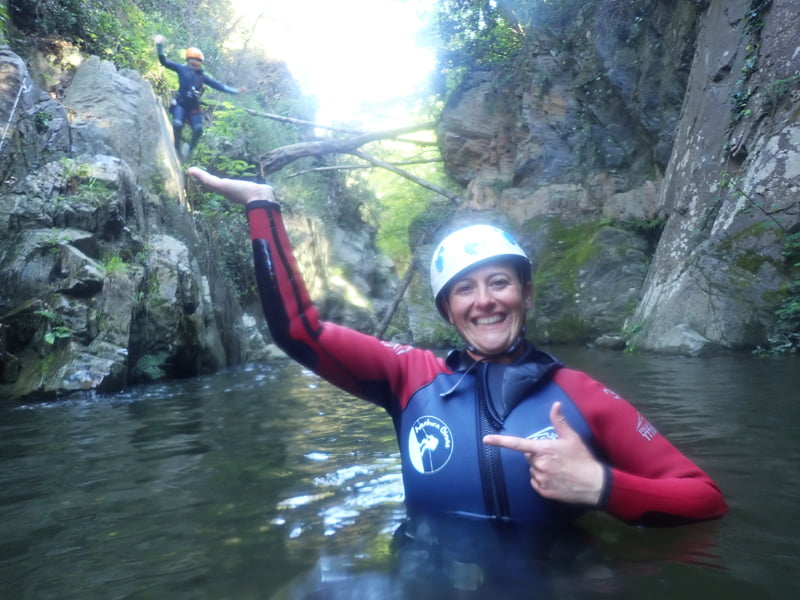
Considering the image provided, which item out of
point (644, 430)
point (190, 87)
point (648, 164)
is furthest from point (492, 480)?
point (648, 164)

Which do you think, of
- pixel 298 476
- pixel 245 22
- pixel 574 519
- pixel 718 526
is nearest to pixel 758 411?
pixel 718 526

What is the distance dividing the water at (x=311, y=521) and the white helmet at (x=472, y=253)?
0.89 metres

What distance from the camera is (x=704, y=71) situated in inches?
419

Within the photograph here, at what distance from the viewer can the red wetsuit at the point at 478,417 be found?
2051 mm

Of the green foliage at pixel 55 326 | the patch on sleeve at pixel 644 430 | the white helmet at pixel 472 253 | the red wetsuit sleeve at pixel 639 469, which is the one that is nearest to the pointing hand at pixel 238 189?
the white helmet at pixel 472 253

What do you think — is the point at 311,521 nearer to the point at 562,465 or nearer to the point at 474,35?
the point at 562,465

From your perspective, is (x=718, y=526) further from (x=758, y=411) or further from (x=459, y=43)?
(x=459, y=43)

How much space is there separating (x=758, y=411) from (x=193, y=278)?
7.32 meters

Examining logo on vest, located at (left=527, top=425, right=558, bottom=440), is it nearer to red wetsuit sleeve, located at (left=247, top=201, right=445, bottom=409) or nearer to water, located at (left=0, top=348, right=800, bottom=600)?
water, located at (left=0, top=348, right=800, bottom=600)

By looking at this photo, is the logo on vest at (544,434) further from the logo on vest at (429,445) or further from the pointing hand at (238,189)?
the pointing hand at (238,189)

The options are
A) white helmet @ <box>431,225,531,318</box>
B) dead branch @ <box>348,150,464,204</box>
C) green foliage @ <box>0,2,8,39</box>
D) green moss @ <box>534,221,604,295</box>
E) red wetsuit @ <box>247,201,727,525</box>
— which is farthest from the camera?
dead branch @ <box>348,150,464,204</box>

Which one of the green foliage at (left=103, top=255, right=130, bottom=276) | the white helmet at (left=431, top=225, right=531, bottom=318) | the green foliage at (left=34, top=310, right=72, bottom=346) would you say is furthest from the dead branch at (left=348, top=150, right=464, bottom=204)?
the white helmet at (left=431, top=225, right=531, bottom=318)

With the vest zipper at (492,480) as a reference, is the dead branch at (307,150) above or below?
above

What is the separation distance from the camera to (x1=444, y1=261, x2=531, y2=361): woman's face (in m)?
2.29
